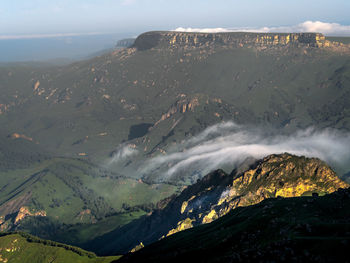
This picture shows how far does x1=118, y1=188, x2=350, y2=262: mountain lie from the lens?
9850cm

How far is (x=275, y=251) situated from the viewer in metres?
108

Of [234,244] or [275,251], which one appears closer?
[275,251]

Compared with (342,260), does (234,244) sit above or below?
below

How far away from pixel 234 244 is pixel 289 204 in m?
56.8

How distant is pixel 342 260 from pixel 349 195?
96068mm

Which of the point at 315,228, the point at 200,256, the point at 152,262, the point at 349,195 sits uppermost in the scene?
the point at 315,228

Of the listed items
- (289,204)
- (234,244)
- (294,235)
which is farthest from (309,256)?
(289,204)

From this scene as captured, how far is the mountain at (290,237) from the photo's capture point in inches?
3878

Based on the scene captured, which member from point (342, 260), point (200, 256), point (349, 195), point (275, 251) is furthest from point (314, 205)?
point (342, 260)

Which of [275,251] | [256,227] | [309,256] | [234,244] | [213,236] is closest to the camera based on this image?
[309,256]

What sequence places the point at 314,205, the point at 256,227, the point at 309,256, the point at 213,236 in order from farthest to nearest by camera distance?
the point at 213,236
the point at 314,205
the point at 256,227
the point at 309,256

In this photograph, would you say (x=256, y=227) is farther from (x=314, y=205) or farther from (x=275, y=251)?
(x=275, y=251)

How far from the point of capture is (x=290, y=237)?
397 ft

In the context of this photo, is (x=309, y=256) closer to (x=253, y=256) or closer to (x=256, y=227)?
(x=253, y=256)
